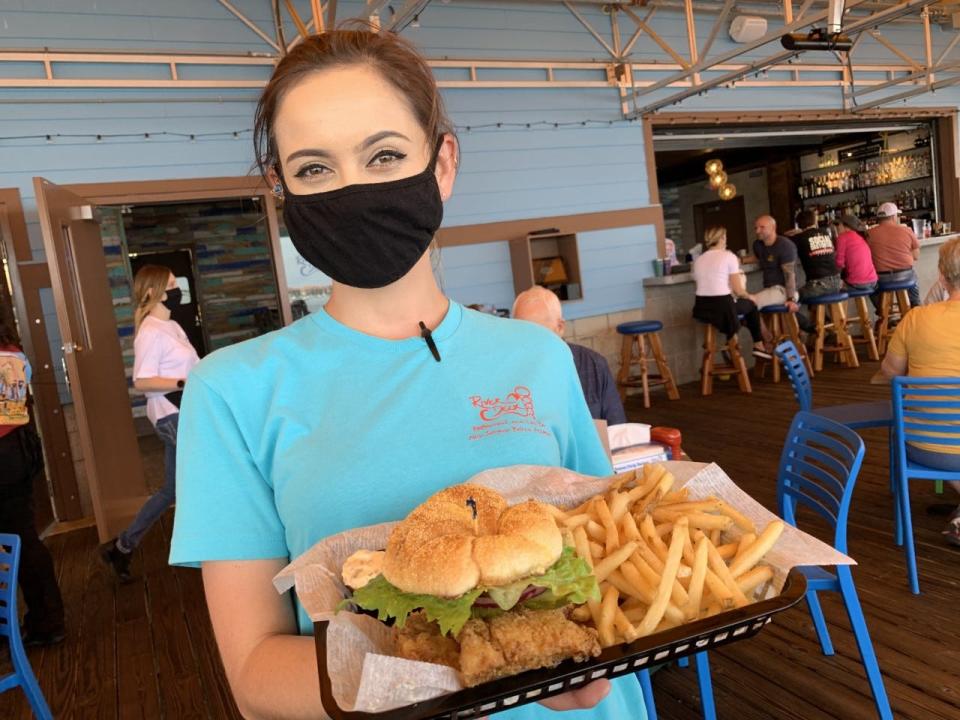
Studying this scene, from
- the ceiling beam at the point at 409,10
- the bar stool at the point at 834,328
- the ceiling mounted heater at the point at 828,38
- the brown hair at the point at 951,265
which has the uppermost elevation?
the ceiling beam at the point at 409,10

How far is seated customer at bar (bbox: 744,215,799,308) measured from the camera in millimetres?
8328

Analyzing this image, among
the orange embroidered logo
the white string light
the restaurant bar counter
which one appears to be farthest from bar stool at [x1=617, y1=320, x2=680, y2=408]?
the orange embroidered logo

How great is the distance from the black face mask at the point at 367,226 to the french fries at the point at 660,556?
48 centimetres

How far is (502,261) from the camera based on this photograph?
25.5 ft

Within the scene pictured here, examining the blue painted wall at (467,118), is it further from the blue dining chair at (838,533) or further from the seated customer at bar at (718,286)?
the blue dining chair at (838,533)

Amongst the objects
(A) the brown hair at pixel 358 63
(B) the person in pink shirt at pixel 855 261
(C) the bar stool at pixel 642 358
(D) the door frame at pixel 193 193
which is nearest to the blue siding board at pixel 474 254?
(C) the bar stool at pixel 642 358

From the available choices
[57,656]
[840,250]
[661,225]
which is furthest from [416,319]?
[840,250]

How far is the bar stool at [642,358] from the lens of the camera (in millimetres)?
7841

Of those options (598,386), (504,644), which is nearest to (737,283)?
(598,386)

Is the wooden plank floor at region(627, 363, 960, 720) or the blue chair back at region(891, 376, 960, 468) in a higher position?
the blue chair back at region(891, 376, 960, 468)

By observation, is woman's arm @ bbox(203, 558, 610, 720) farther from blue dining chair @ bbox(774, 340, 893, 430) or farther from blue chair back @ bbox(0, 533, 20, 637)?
blue dining chair @ bbox(774, 340, 893, 430)

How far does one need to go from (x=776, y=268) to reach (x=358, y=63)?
8.30 m

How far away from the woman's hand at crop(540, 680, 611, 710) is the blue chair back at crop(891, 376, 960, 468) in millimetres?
3074

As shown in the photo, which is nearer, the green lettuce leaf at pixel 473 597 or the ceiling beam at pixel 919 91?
the green lettuce leaf at pixel 473 597
